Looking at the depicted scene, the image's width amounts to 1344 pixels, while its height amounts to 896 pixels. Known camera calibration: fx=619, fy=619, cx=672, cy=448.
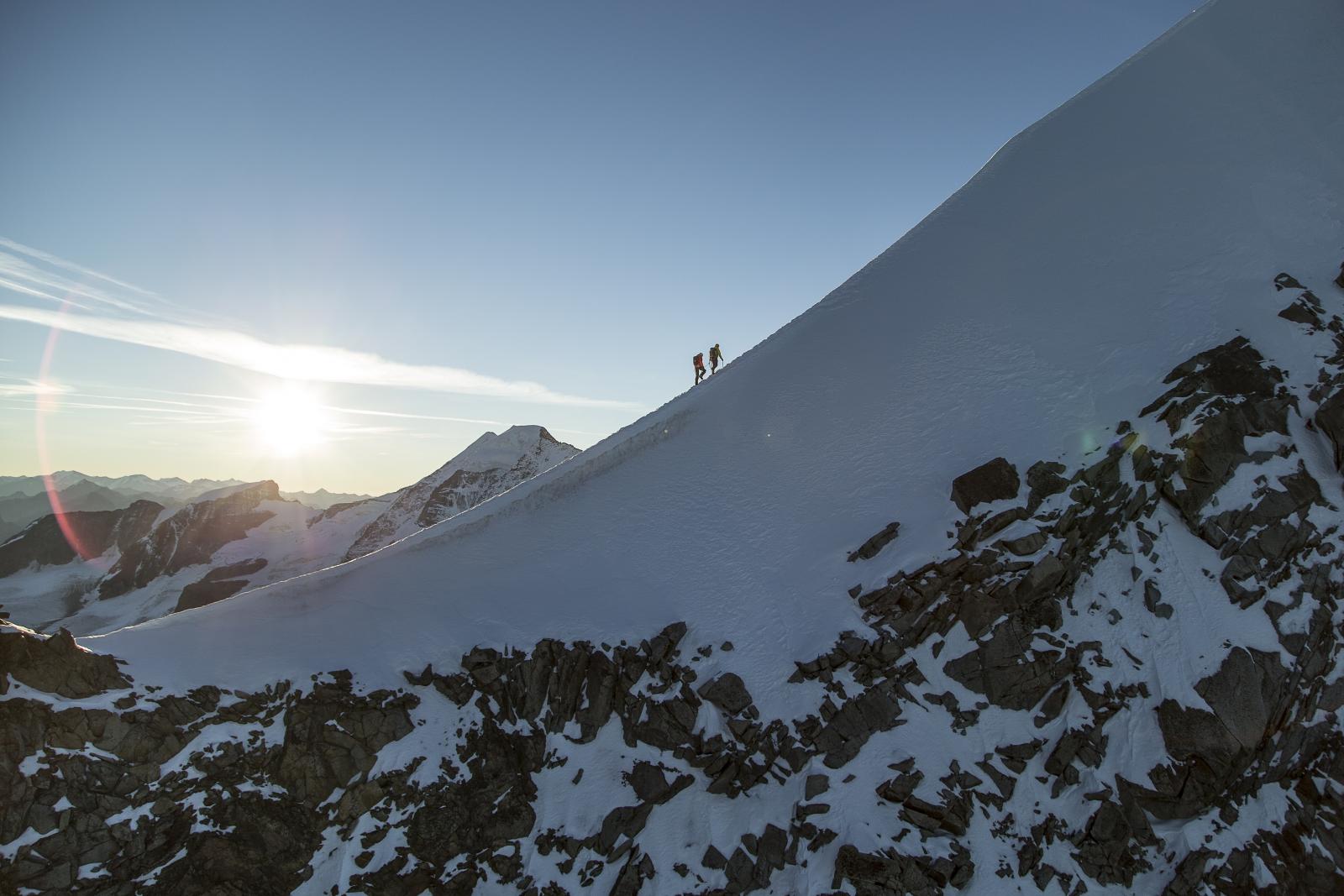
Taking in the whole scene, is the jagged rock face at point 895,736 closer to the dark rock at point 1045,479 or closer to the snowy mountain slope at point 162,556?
the dark rock at point 1045,479

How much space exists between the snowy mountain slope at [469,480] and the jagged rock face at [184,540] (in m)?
22.4

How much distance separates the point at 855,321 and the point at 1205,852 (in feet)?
94.8

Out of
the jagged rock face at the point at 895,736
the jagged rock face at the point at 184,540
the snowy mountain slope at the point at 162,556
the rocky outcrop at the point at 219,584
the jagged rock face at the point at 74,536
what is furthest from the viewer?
the jagged rock face at the point at 74,536

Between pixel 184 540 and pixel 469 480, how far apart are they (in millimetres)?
44388

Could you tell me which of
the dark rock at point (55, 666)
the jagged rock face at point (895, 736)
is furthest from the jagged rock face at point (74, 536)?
the jagged rock face at point (895, 736)

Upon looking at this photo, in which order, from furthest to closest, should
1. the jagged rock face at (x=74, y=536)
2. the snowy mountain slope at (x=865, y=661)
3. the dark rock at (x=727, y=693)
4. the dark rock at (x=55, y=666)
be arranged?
the jagged rock face at (x=74, y=536), the dark rock at (x=727, y=693), the dark rock at (x=55, y=666), the snowy mountain slope at (x=865, y=661)

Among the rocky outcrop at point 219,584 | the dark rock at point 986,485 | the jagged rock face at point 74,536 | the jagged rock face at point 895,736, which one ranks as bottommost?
the jagged rock face at point 895,736

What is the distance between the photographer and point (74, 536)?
11000 cm

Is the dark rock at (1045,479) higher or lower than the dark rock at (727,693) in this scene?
higher

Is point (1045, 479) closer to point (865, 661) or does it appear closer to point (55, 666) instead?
point (865, 661)

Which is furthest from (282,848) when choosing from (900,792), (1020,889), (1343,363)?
(1343,363)

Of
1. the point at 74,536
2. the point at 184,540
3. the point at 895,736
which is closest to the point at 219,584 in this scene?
the point at 184,540

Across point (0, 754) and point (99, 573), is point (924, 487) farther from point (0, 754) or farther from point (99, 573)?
point (99, 573)

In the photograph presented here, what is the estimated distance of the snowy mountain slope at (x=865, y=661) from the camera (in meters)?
18.7
